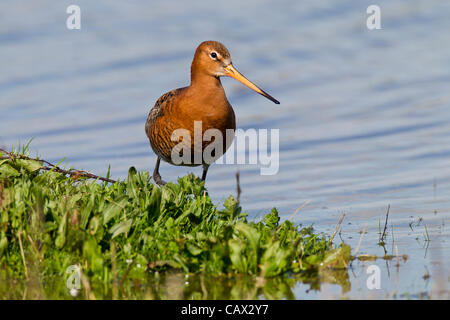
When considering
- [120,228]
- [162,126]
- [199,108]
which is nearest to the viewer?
[120,228]

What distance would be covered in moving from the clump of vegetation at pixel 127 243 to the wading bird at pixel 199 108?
72.1 inches

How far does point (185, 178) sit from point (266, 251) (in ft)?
5.14

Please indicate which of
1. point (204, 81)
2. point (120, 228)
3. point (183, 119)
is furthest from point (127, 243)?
point (204, 81)

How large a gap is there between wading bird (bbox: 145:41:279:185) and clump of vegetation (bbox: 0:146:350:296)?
1.83 metres

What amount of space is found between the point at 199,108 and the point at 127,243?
101 inches

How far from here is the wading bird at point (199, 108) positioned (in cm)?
782

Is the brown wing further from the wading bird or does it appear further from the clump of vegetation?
the clump of vegetation

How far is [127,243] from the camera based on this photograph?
559cm

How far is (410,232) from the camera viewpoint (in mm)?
7051

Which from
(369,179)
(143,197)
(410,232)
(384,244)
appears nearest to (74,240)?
(143,197)

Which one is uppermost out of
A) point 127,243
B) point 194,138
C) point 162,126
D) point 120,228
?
point 162,126

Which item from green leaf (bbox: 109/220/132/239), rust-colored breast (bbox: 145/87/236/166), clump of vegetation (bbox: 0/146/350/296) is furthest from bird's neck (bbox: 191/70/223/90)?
green leaf (bbox: 109/220/132/239)

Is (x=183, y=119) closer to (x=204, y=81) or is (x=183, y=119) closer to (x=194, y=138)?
(x=194, y=138)

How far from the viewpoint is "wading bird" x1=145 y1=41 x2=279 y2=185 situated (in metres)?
7.82
